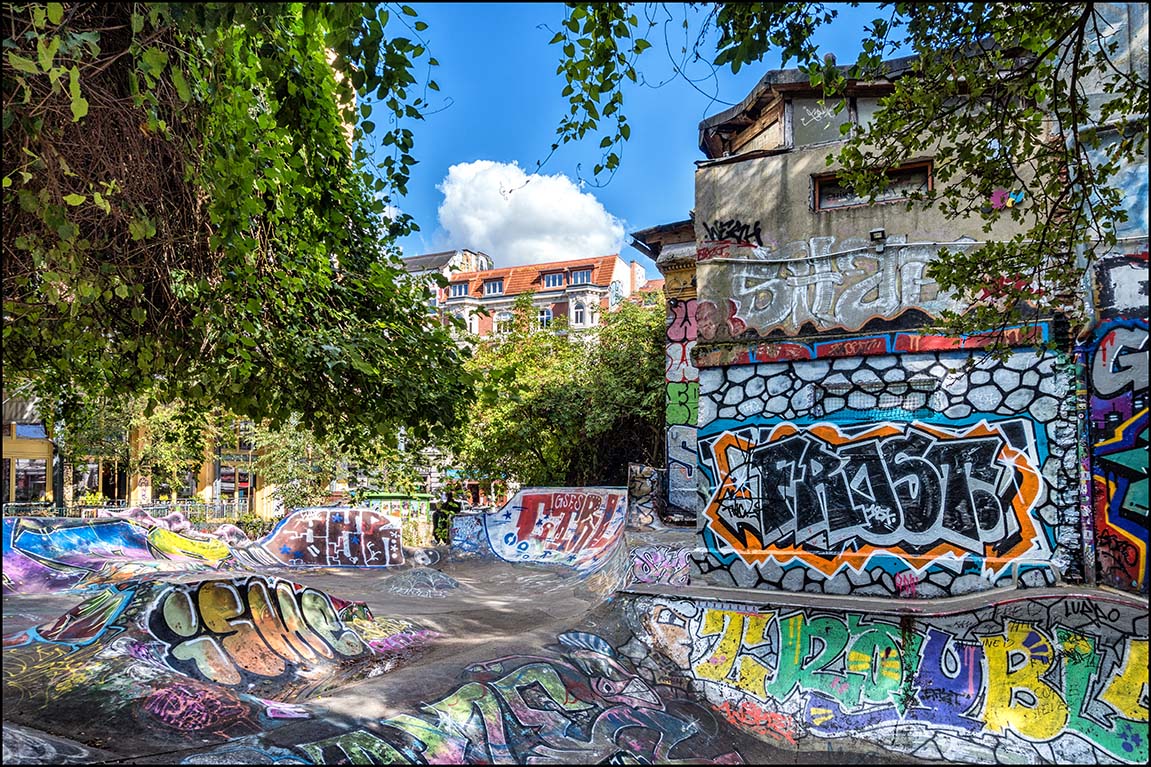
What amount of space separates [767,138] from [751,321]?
3.98 meters

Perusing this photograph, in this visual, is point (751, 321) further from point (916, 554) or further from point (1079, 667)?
point (1079, 667)

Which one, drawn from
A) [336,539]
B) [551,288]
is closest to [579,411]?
[336,539]

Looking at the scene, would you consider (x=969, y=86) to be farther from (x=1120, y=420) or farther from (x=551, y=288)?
(x=551, y=288)

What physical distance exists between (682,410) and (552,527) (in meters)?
5.71

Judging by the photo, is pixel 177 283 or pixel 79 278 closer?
pixel 79 278

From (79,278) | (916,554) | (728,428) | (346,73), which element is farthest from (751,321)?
(79,278)

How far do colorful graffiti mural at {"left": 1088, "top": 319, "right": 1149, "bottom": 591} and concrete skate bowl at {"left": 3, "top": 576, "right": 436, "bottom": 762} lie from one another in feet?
27.9

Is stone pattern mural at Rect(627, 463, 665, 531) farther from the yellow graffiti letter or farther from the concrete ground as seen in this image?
the yellow graffiti letter

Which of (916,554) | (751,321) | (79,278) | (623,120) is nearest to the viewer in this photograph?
(623,120)

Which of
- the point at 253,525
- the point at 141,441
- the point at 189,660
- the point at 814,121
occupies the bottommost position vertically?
the point at 253,525

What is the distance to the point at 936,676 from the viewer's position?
25.8ft

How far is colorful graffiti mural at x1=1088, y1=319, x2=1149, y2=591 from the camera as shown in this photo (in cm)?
777

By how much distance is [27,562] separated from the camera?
14336mm

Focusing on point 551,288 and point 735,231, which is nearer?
point 735,231
